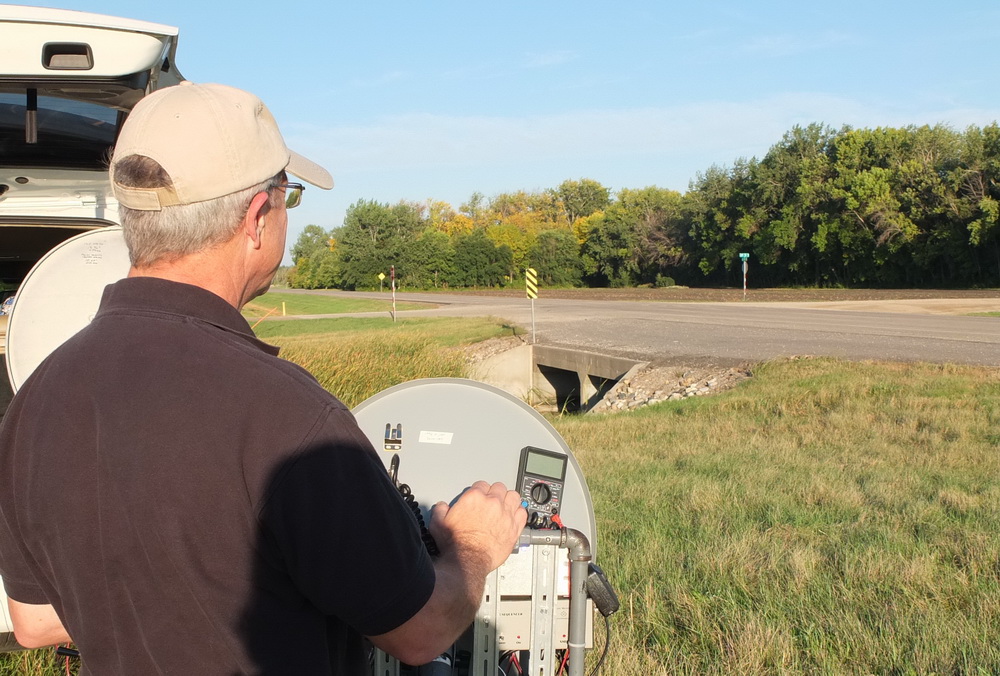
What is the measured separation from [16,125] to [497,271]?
7755 centimetres

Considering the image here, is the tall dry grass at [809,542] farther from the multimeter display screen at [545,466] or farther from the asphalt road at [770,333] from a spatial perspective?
the asphalt road at [770,333]

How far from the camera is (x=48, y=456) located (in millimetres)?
1479

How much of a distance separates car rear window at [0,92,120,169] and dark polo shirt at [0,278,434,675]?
3.03 metres

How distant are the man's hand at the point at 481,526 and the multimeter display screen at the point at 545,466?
74 cm

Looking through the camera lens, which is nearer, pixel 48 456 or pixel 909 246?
pixel 48 456

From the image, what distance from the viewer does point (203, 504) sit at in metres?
1.41

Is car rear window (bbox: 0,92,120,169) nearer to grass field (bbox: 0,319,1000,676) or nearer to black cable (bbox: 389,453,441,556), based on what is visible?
grass field (bbox: 0,319,1000,676)

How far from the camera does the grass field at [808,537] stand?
3.77m

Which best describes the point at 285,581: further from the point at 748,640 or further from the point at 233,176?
the point at 748,640

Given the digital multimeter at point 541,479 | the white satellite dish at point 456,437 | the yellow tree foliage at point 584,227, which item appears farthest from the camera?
the yellow tree foliage at point 584,227

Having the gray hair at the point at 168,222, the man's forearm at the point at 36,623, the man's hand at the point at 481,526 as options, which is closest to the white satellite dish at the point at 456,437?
the man's hand at the point at 481,526

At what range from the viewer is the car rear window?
4117 mm

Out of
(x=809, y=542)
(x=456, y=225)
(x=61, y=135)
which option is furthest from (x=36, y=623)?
(x=456, y=225)

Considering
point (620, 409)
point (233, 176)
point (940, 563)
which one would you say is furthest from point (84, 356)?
point (620, 409)
